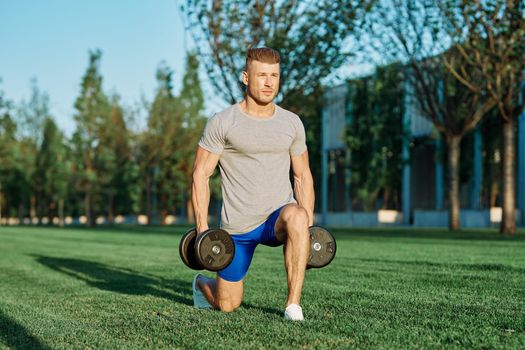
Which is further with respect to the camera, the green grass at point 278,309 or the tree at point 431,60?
the tree at point 431,60

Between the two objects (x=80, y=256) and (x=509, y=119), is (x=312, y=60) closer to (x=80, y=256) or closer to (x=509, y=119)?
(x=509, y=119)

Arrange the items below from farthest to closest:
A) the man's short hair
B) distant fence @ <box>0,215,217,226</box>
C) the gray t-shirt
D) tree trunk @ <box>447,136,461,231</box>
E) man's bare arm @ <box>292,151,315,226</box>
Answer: distant fence @ <box>0,215,217,226</box>
tree trunk @ <box>447,136,461,231</box>
man's bare arm @ <box>292,151,315,226</box>
the gray t-shirt
the man's short hair

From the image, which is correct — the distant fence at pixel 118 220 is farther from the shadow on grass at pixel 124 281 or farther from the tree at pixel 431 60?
the shadow on grass at pixel 124 281

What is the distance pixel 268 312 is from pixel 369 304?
3.32 ft

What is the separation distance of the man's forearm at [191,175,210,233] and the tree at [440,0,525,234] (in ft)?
62.1

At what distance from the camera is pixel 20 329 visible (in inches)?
234

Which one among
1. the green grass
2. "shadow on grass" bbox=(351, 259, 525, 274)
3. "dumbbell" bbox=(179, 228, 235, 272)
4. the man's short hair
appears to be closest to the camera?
the green grass

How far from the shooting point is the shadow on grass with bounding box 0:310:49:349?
203 inches

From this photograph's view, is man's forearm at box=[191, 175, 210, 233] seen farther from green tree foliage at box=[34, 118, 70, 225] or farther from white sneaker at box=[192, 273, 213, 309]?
green tree foliage at box=[34, 118, 70, 225]

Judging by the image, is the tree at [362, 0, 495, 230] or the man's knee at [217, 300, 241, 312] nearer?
the man's knee at [217, 300, 241, 312]

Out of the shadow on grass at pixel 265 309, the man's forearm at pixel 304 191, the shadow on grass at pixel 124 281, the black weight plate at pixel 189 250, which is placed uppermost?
the man's forearm at pixel 304 191

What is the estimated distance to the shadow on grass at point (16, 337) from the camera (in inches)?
203

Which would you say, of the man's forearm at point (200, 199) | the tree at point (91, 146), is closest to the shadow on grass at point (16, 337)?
the man's forearm at point (200, 199)

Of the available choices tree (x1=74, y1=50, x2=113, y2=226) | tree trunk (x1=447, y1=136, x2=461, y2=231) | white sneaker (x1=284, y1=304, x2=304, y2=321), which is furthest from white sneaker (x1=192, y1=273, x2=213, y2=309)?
tree (x1=74, y1=50, x2=113, y2=226)
